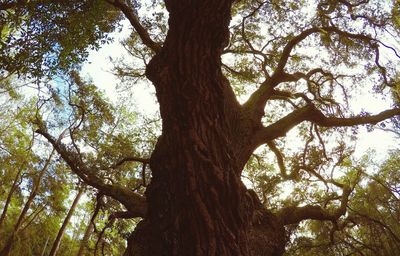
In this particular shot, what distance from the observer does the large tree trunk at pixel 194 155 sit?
2.72m

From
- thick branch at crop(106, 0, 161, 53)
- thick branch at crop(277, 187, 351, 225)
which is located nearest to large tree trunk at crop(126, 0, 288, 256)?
thick branch at crop(277, 187, 351, 225)

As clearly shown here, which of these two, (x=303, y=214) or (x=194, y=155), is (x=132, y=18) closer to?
(x=194, y=155)

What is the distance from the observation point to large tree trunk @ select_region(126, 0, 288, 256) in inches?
107

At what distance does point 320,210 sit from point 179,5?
16.7 ft

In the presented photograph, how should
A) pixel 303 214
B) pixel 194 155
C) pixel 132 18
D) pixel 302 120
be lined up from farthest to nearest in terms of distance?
pixel 132 18 → pixel 302 120 → pixel 303 214 → pixel 194 155

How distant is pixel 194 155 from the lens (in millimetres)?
2943

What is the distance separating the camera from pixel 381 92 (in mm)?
9672

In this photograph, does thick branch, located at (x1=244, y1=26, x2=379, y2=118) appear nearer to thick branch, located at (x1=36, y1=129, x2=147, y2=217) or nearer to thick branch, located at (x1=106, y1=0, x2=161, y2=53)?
thick branch, located at (x1=106, y1=0, x2=161, y2=53)

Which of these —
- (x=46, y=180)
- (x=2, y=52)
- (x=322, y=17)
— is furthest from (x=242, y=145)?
(x=46, y=180)

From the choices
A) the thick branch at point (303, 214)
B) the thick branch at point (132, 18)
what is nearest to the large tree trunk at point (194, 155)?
the thick branch at point (303, 214)

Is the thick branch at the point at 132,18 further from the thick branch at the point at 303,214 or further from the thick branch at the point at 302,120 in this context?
the thick branch at the point at 303,214

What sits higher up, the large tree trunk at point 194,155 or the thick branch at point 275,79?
the thick branch at point 275,79

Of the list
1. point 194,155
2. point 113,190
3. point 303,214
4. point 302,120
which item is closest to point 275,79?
point 302,120

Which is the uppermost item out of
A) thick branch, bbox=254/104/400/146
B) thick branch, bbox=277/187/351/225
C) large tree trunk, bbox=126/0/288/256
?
thick branch, bbox=254/104/400/146
